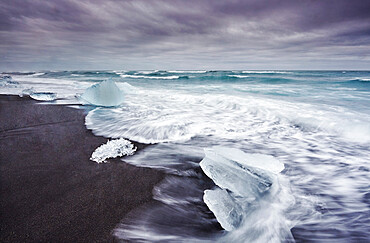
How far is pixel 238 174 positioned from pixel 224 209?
0.46m

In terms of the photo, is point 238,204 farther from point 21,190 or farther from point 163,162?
point 21,190

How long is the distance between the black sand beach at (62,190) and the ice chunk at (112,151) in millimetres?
105

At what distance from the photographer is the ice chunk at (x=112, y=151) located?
2.55 metres

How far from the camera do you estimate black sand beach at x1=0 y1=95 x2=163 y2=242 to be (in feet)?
4.77

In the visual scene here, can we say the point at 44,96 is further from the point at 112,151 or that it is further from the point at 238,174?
the point at 238,174

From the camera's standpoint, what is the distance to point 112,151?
105 inches

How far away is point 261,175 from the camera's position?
2.03m

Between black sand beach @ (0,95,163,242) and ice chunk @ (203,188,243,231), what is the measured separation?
2.09ft

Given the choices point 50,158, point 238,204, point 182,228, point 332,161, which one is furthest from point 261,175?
point 50,158

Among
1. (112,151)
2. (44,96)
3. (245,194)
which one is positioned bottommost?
(245,194)

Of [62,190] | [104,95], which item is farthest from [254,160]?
[104,95]

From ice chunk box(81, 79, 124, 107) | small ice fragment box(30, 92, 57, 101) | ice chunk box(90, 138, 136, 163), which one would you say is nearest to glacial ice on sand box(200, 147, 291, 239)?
ice chunk box(90, 138, 136, 163)

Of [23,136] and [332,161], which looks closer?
[332,161]

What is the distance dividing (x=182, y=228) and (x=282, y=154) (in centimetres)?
218
